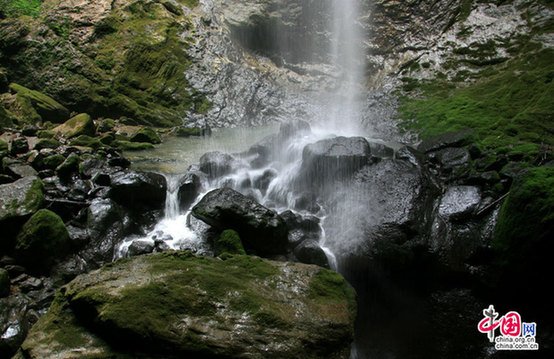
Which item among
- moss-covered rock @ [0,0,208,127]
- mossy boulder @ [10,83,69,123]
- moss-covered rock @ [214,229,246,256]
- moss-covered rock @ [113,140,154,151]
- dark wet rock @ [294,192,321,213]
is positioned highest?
moss-covered rock @ [0,0,208,127]

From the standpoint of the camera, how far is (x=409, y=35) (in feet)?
54.6

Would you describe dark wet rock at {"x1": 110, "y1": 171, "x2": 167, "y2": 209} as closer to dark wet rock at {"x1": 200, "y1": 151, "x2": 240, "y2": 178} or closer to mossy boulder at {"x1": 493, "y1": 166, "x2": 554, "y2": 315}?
dark wet rock at {"x1": 200, "y1": 151, "x2": 240, "y2": 178}

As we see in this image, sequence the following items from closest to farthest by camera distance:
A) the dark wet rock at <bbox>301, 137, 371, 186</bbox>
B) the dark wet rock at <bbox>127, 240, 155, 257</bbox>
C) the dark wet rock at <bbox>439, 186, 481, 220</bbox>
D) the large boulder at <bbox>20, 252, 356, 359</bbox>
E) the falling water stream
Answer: the large boulder at <bbox>20, 252, 356, 359</bbox> → the dark wet rock at <bbox>127, 240, 155, 257</bbox> → the dark wet rock at <bbox>439, 186, 481, 220</bbox> → the falling water stream → the dark wet rock at <bbox>301, 137, 371, 186</bbox>

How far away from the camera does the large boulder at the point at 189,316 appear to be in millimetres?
3600

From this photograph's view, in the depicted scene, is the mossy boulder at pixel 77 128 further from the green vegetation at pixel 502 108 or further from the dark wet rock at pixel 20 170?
the green vegetation at pixel 502 108

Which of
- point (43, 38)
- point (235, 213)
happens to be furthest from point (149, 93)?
point (235, 213)

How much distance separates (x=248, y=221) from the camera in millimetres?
6770

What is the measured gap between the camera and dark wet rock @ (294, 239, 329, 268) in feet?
21.9

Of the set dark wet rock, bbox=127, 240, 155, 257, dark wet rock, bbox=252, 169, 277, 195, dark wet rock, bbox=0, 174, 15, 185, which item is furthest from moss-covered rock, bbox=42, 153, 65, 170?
dark wet rock, bbox=252, 169, 277, 195

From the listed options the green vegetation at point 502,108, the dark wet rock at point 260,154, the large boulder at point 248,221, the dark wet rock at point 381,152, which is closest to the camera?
the large boulder at point 248,221

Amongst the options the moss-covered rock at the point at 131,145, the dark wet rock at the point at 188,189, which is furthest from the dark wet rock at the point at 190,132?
the dark wet rock at the point at 188,189

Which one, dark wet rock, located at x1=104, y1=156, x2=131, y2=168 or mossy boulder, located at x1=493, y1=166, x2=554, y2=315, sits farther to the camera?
dark wet rock, located at x1=104, y1=156, x2=131, y2=168

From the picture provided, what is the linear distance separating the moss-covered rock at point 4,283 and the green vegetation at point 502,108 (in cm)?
954

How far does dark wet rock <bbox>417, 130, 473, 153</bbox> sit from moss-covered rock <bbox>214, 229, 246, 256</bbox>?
5.90m
